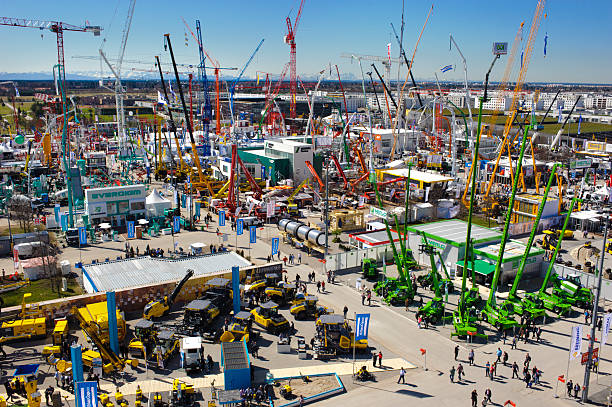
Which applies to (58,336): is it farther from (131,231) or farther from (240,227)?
(240,227)

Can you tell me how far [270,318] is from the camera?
2273 centimetres

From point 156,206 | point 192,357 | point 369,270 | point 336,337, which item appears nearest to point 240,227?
point 156,206

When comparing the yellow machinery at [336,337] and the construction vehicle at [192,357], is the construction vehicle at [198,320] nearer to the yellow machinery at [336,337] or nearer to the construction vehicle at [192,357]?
the construction vehicle at [192,357]

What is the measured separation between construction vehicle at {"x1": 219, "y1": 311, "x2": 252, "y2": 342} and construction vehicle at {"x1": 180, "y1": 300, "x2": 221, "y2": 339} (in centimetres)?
81

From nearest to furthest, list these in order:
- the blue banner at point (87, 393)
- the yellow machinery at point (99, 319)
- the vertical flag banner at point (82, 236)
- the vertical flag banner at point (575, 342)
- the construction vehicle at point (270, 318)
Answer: the blue banner at point (87, 393) → the vertical flag banner at point (575, 342) → the yellow machinery at point (99, 319) → the construction vehicle at point (270, 318) → the vertical flag banner at point (82, 236)

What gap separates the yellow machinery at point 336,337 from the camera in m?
20.7

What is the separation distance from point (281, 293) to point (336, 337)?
17.3ft

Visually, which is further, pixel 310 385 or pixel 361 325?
pixel 361 325

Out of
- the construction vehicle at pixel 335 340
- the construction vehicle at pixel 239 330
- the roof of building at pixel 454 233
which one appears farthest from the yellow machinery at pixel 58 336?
the roof of building at pixel 454 233

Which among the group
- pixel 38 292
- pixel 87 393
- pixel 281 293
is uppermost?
pixel 87 393

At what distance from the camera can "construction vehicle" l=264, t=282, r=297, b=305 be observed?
25.4 m

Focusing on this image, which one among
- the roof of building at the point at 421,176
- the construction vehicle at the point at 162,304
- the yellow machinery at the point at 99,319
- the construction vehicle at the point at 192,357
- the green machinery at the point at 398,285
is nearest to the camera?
the construction vehicle at the point at 192,357

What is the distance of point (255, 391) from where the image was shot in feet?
57.5

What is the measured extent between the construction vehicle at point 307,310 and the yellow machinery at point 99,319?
7.72 meters
